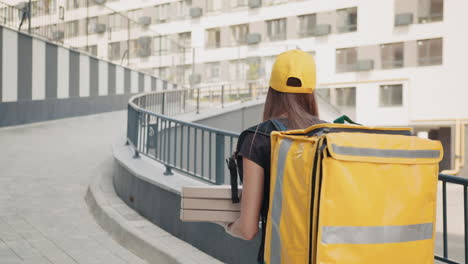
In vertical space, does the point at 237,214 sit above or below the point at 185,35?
below

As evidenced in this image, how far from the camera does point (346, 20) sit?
37438 millimetres

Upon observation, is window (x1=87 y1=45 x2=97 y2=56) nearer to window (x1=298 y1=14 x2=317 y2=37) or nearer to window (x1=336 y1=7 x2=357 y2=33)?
window (x1=336 y1=7 x2=357 y2=33)

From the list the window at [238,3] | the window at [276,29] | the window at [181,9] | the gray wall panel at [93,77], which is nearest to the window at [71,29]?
the gray wall panel at [93,77]

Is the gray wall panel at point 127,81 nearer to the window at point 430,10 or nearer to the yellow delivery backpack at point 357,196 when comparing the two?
the window at point 430,10

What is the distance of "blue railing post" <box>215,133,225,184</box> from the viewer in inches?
255

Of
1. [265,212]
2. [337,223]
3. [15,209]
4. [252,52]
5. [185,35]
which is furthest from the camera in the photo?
[185,35]

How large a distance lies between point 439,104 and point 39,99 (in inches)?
950

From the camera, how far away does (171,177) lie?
734 centimetres

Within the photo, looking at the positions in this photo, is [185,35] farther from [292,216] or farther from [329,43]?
[292,216]

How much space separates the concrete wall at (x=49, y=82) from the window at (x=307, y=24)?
17952 millimetres

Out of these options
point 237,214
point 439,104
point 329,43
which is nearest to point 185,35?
point 329,43

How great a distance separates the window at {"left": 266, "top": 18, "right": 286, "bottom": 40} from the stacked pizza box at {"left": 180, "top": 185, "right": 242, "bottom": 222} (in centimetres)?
3887

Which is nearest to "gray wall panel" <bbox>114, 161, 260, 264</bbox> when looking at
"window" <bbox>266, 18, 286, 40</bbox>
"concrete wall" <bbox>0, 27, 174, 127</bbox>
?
"concrete wall" <bbox>0, 27, 174, 127</bbox>

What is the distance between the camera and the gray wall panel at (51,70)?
62.2ft
